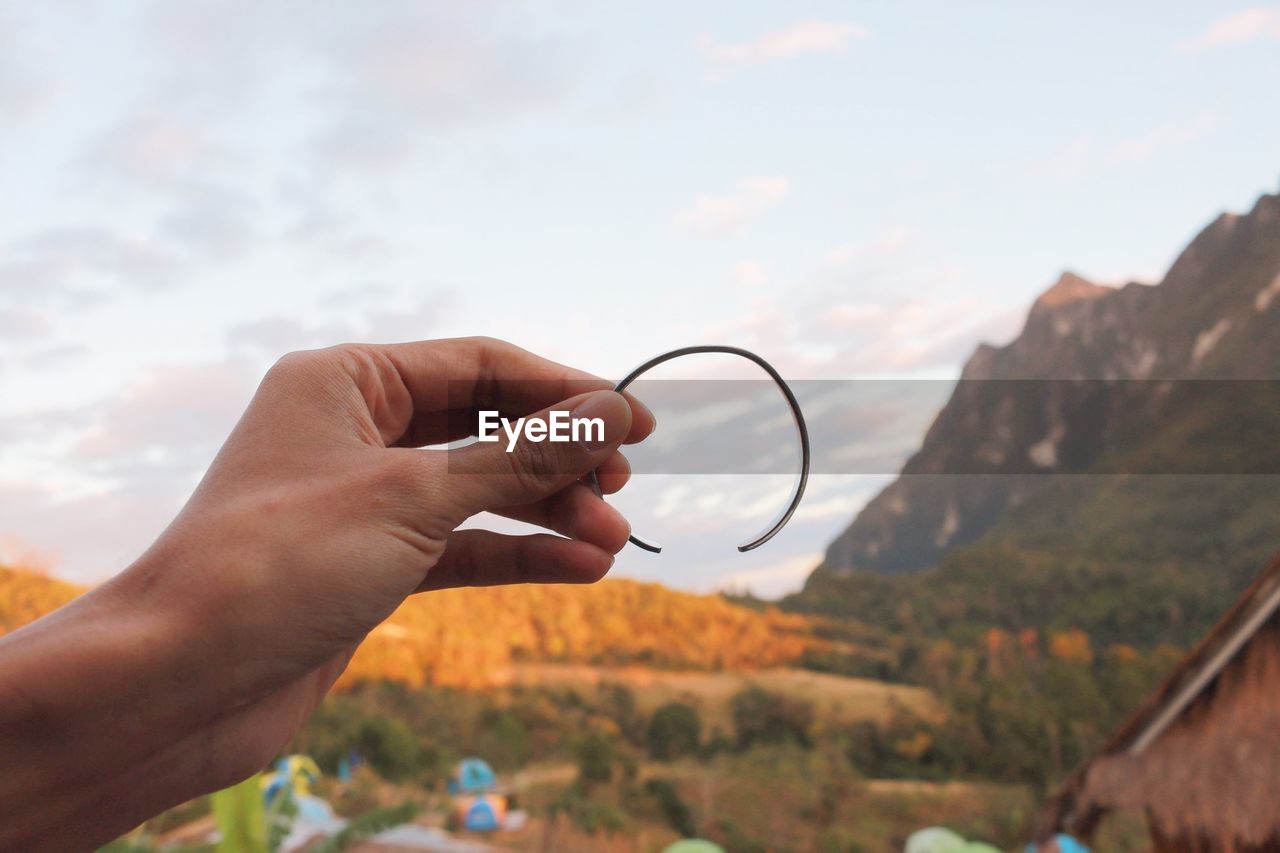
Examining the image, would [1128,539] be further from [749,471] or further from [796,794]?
[749,471]

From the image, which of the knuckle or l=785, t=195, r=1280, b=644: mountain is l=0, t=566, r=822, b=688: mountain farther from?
the knuckle

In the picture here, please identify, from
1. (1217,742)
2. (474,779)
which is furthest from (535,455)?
(474,779)

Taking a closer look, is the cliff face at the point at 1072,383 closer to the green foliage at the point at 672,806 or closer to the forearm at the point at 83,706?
the green foliage at the point at 672,806

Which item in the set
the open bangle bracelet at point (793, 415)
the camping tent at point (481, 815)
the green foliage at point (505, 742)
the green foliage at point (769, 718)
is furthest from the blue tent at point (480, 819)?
the open bangle bracelet at point (793, 415)

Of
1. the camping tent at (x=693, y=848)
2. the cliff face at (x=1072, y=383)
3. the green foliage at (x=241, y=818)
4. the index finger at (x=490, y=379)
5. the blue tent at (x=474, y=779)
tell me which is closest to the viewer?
the index finger at (x=490, y=379)

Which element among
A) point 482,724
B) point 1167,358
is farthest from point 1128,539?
point 482,724

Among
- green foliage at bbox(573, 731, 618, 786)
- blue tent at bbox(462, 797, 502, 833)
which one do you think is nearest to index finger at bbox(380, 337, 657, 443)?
blue tent at bbox(462, 797, 502, 833)

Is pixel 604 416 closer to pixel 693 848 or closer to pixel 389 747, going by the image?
pixel 693 848
